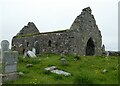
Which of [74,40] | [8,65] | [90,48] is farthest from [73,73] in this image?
[90,48]

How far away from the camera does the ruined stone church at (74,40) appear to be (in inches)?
1256

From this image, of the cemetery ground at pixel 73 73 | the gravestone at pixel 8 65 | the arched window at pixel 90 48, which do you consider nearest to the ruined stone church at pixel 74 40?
the arched window at pixel 90 48

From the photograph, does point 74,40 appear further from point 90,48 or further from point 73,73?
point 73,73

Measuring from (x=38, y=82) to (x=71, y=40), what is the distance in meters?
16.7

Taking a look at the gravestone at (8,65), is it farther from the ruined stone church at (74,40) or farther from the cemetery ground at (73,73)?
the ruined stone church at (74,40)

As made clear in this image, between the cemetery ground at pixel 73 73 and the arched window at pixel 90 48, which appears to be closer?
the cemetery ground at pixel 73 73

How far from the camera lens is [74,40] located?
1258 inches

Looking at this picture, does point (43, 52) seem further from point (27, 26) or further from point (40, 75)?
point (40, 75)

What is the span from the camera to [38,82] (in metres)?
15.4

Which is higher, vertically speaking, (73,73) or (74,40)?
(74,40)

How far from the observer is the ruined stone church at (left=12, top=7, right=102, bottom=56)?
31906mm

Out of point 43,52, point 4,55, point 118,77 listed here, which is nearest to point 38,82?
point 4,55

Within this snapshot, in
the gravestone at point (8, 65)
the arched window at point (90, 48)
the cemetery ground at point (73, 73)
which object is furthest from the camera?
the arched window at point (90, 48)

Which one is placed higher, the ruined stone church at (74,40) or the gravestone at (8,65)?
the ruined stone church at (74,40)
